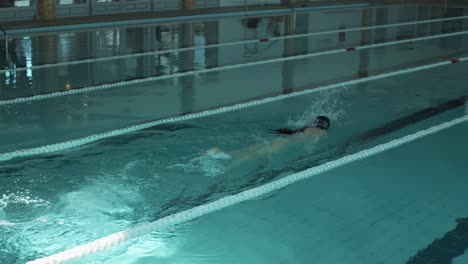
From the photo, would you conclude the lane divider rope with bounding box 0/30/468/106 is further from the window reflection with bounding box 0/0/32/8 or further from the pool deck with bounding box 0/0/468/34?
the window reflection with bounding box 0/0/32/8

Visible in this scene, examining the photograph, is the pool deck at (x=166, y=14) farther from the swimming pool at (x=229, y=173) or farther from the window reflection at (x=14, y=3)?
the swimming pool at (x=229, y=173)

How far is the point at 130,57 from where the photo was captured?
9602mm

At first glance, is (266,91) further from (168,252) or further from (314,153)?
(168,252)

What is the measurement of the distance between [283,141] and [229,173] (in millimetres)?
869

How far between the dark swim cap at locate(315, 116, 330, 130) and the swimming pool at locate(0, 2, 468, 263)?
105 millimetres

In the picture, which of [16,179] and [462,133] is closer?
[16,179]

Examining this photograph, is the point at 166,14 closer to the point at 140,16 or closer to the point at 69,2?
the point at 140,16

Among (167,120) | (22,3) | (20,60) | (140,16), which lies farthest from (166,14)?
(167,120)

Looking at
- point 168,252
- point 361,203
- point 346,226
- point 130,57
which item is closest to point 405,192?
point 361,203

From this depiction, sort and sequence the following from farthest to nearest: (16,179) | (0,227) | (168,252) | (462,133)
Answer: (462,133)
(16,179)
(0,227)
(168,252)

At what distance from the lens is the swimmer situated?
5.12 meters

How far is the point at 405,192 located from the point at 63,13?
10.9m

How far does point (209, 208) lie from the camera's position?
159 inches

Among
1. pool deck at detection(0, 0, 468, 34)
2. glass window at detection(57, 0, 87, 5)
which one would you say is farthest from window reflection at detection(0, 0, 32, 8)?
glass window at detection(57, 0, 87, 5)
